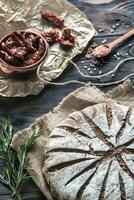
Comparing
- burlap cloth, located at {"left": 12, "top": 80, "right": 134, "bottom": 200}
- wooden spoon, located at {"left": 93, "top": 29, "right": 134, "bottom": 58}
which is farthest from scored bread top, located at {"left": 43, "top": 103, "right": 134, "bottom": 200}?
wooden spoon, located at {"left": 93, "top": 29, "right": 134, "bottom": 58}

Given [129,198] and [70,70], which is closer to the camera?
[129,198]

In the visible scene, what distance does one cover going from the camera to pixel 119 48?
9.55 feet

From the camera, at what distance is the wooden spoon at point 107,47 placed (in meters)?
2.85

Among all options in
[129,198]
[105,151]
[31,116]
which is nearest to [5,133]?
[31,116]

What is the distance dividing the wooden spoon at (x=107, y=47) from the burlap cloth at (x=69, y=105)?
0.18 metres

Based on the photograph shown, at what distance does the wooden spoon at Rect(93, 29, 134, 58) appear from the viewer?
9.34ft

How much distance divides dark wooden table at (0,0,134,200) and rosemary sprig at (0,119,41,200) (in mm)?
40

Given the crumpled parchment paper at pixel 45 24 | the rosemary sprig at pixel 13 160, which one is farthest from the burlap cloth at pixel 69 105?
the crumpled parchment paper at pixel 45 24

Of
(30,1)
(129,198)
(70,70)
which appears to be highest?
(30,1)

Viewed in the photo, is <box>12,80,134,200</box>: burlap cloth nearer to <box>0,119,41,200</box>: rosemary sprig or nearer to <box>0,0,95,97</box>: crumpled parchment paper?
<box>0,119,41,200</box>: rosemary sprig

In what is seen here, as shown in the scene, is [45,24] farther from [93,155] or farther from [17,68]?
[93,155]

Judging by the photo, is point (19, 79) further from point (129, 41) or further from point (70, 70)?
point (129, 41)

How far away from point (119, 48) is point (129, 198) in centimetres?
84

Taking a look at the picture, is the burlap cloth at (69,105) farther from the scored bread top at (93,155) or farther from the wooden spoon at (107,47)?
the wooden spoon at (107,47)
